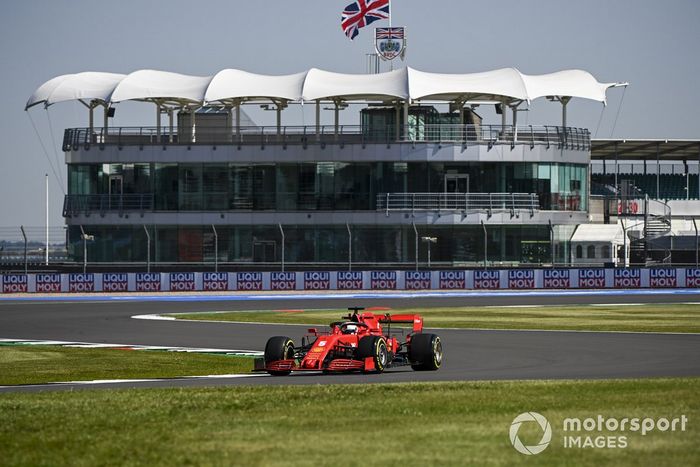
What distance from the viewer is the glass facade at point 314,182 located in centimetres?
7162

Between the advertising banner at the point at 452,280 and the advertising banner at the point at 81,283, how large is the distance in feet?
59.4

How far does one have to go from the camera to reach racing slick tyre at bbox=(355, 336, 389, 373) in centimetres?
2173

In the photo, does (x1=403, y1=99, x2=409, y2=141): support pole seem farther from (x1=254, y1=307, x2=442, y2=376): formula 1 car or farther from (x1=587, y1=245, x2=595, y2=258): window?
(x1=254, y1=307, x2=442, y2=376): formula 1 car

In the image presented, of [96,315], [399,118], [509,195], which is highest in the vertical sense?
[399,118]

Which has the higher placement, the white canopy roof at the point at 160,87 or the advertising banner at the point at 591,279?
the white canopy roof at the point at 160,87

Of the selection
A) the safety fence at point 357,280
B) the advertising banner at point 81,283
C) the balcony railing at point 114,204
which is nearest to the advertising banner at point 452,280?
the safety fence at point 357,280

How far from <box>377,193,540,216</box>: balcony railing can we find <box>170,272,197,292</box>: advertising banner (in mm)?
14333

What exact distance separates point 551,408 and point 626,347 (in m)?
13.0

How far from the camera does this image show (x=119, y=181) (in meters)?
73.5

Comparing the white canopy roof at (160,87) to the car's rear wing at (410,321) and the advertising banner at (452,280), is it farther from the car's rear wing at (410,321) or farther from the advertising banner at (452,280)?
the car's rear wing at (410,321)

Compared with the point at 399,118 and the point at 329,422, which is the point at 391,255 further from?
the point at 329,422

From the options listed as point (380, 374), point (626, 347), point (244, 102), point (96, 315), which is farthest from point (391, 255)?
point (380, 374)

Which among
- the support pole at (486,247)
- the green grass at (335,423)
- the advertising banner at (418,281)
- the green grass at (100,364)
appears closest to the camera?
the green grass at (335,423)

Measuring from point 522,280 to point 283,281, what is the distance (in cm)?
1277
